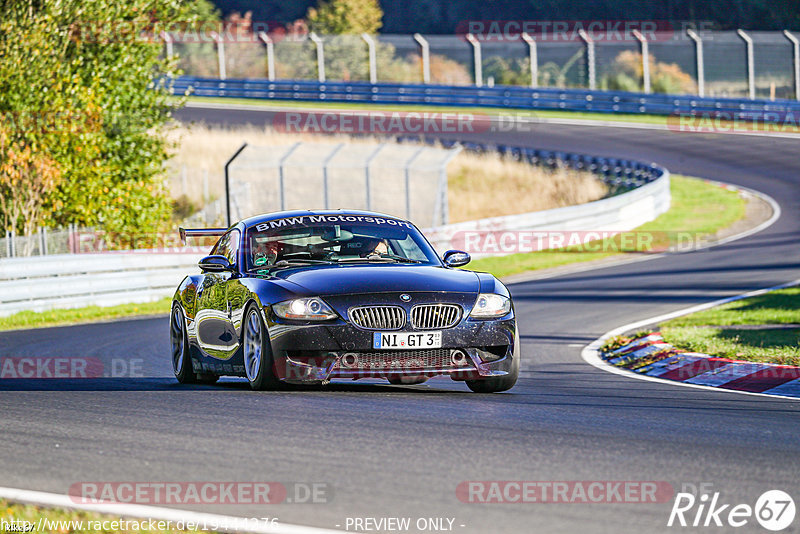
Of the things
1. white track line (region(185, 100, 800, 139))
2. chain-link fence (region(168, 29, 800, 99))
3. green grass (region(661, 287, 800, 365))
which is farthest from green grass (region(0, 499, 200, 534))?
white track line (region(185, 100, 800, 139))

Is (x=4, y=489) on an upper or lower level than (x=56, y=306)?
upper

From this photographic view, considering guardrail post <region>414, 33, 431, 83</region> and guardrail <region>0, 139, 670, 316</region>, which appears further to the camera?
guardrail post <region>414, 33, 431, 83</region>

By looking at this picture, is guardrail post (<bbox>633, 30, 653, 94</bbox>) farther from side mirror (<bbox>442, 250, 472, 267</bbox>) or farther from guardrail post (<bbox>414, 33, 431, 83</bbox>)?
side mirror (<bbox>442, 250, 472, 267</bbox>)

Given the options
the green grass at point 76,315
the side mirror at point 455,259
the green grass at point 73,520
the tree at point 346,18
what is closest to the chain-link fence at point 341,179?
the green grass at point 76,315

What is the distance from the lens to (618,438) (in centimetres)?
721

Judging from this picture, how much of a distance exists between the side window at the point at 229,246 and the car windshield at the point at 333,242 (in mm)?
195

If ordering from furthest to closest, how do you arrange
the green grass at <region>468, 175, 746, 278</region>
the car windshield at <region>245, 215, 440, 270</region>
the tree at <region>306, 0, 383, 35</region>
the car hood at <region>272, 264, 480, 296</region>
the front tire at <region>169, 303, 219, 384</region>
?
the tree at <region>306, 0, 383, 35</region> < the green grass at <region>468, 175, 746, 278</region> < the front tire at <region>169, 303, 219, 384</region> < the car windshield at <region>245, 215, 440, 270</region> < the car hood at <region>272, 264, 480, 296</region>

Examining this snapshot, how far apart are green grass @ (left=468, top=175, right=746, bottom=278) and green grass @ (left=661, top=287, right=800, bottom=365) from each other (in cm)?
775

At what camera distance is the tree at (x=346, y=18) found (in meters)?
67.6

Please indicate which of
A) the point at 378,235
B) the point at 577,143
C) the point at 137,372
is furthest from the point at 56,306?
the point at 577,143

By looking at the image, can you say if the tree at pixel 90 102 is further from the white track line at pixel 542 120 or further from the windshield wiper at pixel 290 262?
the white track line at pixel 542 120

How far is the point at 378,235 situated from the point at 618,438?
144 inches

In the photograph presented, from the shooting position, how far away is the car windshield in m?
10.1

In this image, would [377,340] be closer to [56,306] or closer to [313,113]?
[56,306]
